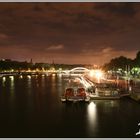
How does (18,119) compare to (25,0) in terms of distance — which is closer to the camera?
(25,0)

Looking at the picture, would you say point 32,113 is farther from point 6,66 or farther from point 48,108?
→ point 6,66

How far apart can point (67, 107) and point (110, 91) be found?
5.63m

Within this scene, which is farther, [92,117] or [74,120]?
[92,117]

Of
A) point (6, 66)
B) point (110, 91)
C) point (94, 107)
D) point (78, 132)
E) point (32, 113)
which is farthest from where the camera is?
point (6, 66)

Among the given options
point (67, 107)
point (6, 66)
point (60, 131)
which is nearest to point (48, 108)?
point (67, 107)

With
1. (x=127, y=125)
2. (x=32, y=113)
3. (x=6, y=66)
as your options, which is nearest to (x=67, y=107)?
(x=32, y=113)

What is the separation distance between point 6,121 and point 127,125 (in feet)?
27.4

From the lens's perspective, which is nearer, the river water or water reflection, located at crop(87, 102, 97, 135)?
the river water

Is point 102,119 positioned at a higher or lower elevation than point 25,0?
lower

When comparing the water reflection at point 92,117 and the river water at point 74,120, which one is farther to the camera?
the water reflection at point 92,117

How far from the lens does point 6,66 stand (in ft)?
514

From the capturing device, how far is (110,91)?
3350 centimetres

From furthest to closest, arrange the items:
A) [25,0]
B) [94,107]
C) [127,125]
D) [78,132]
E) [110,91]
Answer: [110,91]
[94,107]
[127,125]
[78,132]
[25,0]

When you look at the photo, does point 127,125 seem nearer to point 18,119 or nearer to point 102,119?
point 102,119
